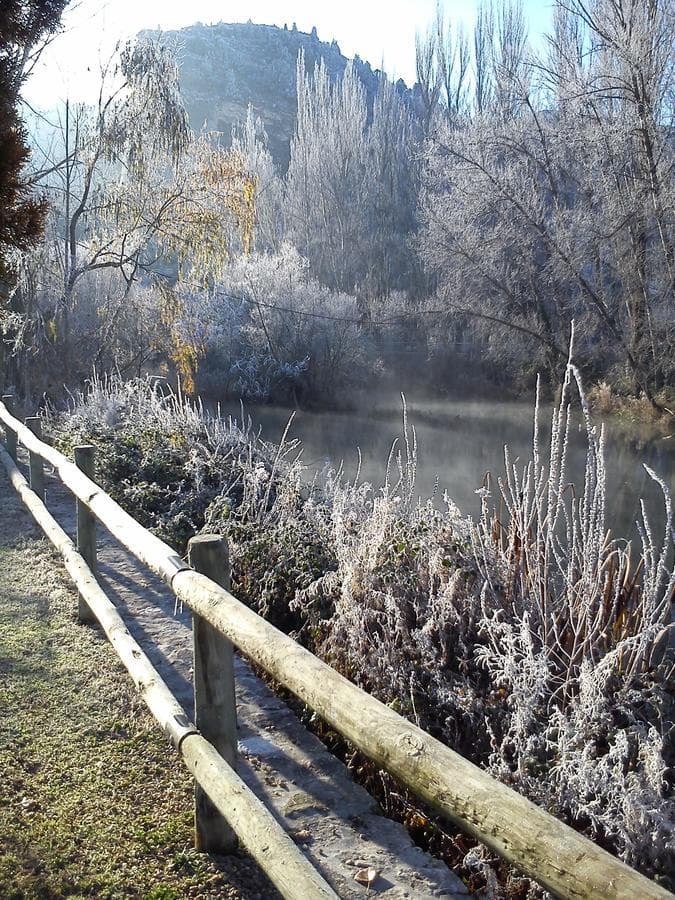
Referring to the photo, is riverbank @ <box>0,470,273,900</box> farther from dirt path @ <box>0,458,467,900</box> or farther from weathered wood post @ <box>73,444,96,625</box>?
dirt path @ <box>0,458,467,900</box>

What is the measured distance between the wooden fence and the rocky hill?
82.5 metres

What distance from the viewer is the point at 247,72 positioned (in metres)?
97.1

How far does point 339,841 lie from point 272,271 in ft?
87.0

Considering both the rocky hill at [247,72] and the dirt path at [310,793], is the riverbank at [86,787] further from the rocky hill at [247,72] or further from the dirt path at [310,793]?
the rocky hill at [247,72]

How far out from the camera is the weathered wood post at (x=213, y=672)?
2490mm

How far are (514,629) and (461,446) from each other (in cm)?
1557

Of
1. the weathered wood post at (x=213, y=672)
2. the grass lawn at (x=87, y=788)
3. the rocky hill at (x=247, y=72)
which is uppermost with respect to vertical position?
the rocky hill at (x=247, y=72)

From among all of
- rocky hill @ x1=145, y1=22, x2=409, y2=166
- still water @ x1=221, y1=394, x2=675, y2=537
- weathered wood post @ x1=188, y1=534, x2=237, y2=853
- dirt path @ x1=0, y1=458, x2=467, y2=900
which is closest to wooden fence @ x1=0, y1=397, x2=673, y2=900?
weathered wood post @ x1=188, y1=534, x2=237, y2=853

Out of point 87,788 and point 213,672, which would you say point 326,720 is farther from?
point 87,788

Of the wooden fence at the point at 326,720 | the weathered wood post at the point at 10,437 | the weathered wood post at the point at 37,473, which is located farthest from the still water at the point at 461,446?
the wooden fence at the point at 326,720

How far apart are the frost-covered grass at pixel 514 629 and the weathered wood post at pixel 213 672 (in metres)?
1.11

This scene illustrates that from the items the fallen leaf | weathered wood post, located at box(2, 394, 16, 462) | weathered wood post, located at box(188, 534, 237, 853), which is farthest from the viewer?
weathered wood post, located at box(2, 394, 16, 462)

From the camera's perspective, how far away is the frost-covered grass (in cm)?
289

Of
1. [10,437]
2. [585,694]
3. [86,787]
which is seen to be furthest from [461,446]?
[86,787]
